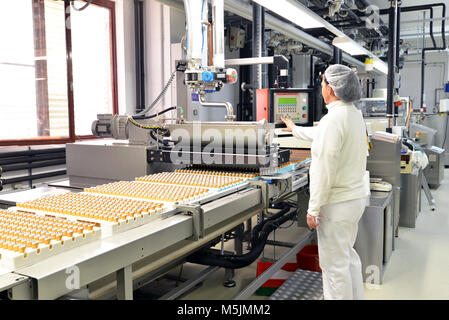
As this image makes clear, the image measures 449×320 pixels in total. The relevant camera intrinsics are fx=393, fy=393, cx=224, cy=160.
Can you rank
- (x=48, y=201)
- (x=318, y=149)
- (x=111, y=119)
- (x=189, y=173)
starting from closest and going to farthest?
(x=48, y=201) → (x=318, y=149) → (x=189, y=173) → (x=111, y=119)

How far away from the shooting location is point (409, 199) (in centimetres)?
446

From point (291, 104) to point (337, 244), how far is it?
1.83 metres

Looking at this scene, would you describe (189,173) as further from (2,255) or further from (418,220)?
(418,220)

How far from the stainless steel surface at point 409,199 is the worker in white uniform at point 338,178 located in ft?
7.93

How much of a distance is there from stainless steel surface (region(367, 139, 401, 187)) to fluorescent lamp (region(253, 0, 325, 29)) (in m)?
1.24

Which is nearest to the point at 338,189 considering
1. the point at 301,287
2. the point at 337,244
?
the point at 337,244

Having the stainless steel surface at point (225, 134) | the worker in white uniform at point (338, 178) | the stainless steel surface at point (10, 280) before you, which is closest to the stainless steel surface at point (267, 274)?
the worker in white uniform at point (338, 178)

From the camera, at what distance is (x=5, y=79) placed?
4055 millimetres

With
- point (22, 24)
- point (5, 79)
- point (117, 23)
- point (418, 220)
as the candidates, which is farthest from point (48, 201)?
point (418, 220)

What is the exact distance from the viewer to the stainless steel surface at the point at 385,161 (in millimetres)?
3635

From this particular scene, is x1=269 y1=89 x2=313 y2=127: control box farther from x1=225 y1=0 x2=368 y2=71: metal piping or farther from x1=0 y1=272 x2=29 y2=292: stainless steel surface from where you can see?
x1=0 y1=272 x2=29 y2=292: stainless steel surface

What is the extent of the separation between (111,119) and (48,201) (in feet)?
4.82

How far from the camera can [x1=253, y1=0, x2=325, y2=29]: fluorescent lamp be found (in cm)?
276

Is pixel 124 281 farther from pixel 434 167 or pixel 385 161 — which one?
pixel 434 167
